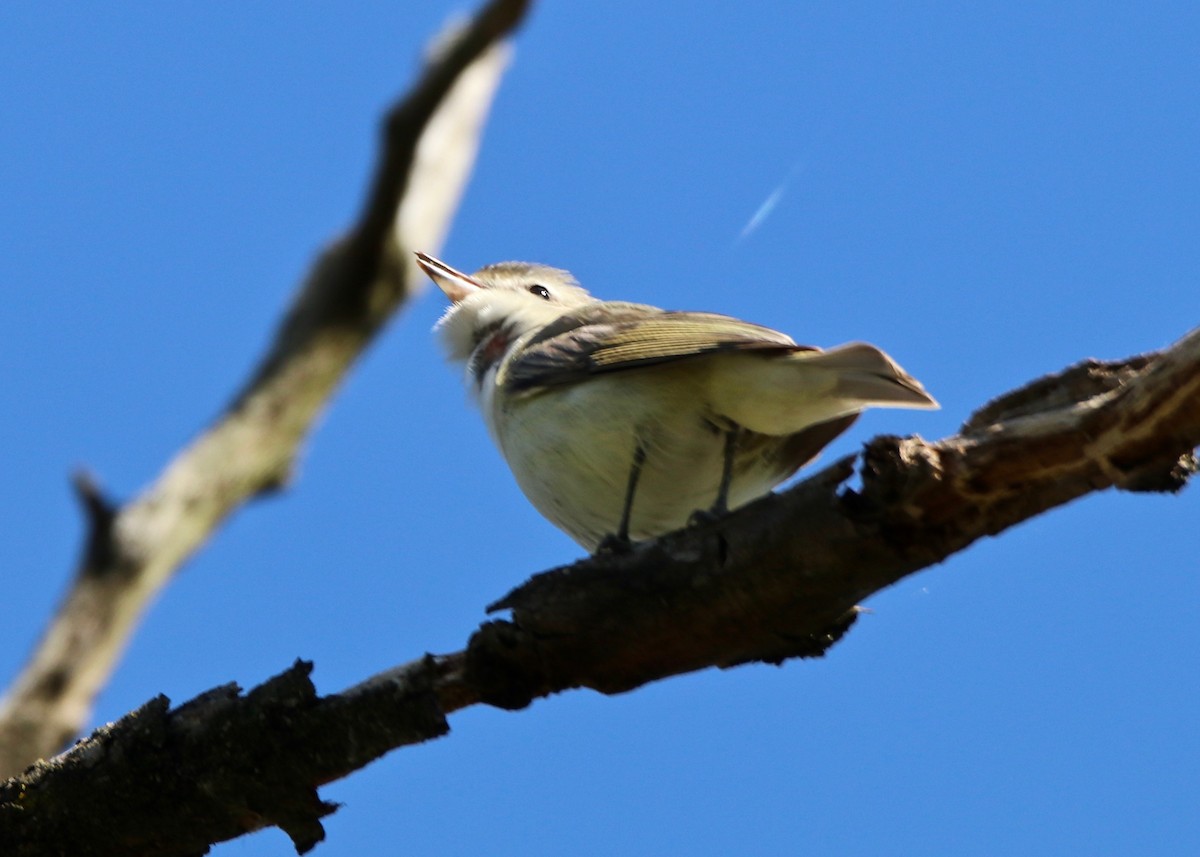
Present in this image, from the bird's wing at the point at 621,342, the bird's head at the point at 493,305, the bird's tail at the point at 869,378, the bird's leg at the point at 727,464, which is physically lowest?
the bird's tail at the point at 869,378

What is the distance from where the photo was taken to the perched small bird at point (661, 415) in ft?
14.8

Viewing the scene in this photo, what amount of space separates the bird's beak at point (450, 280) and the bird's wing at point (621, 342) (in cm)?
86

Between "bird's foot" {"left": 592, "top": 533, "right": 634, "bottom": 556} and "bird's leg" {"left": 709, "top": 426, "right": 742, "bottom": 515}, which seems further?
"bird's leg" {"left": 709, "top": 426, "right": 742, "bottom": 515}

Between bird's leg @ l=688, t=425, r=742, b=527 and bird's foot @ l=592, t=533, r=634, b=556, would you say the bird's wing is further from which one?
bird's foot @ l=592, t=533, r=634, b=556

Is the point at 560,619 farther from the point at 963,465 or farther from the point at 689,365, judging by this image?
the point at 689,365

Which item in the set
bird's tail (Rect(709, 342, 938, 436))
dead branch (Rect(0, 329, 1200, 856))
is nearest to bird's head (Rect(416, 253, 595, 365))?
bird's tail (Rect(709, 342, 938, 436))

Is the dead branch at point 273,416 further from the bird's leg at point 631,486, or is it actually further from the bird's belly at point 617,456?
the bird's leg at point 631,486

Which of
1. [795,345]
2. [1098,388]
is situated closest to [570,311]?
[795,345]

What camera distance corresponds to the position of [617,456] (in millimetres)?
4789

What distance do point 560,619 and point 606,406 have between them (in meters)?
1.50

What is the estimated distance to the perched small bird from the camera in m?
4.51

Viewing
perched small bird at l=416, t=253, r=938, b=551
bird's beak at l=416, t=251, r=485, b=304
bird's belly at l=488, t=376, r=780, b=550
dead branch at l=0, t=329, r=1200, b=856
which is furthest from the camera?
bird's beak at l=416, t=251, r=485, b=304

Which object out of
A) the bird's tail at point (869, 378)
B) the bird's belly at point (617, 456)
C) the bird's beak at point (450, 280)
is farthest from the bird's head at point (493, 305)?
the bird's tail at point (869, 378)

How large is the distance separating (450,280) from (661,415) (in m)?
2.02
